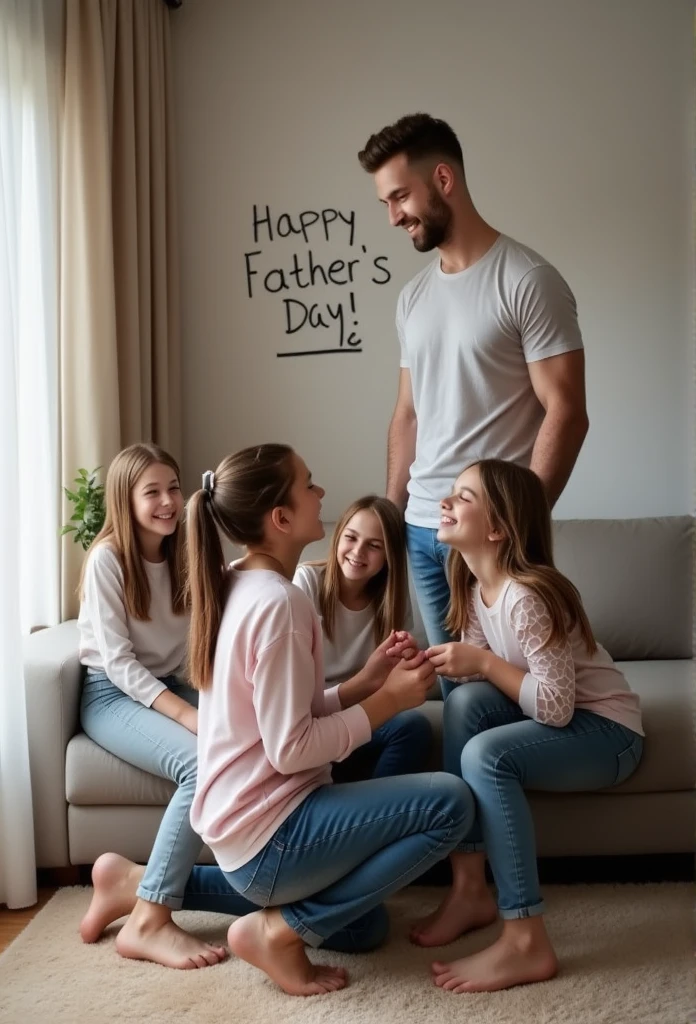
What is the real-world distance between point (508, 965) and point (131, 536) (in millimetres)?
1218

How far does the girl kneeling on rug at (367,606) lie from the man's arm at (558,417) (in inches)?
15.0

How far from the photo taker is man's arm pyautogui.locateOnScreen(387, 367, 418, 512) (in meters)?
2.61

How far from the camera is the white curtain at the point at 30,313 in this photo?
2383 millimetres

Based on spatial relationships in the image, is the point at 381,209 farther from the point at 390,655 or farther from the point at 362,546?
the point at 390,655

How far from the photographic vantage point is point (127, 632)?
8.10 feet

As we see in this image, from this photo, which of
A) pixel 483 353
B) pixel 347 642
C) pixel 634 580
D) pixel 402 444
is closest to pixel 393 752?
pixel 347 642

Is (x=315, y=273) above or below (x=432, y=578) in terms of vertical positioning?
above

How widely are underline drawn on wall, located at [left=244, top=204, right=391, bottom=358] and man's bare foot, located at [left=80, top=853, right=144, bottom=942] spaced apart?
6.26 ft

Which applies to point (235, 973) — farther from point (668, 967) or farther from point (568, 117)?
point (568, 117)

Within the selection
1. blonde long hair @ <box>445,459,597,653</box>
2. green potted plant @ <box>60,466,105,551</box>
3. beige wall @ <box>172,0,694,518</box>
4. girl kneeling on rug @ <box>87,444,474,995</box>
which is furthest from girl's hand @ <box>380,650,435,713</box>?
beige wall @ <box>172,0,694,518</box>

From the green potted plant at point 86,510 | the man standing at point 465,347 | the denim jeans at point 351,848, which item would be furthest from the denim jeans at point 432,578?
the green potted plant at point 86,510

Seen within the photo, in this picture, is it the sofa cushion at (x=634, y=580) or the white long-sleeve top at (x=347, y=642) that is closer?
the white long-sleeve top at (x=347, y=642)

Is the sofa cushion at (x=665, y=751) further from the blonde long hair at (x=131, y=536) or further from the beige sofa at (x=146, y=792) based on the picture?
the blonde long hair at (x=131, y=536)

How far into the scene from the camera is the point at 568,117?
11.4 feet
